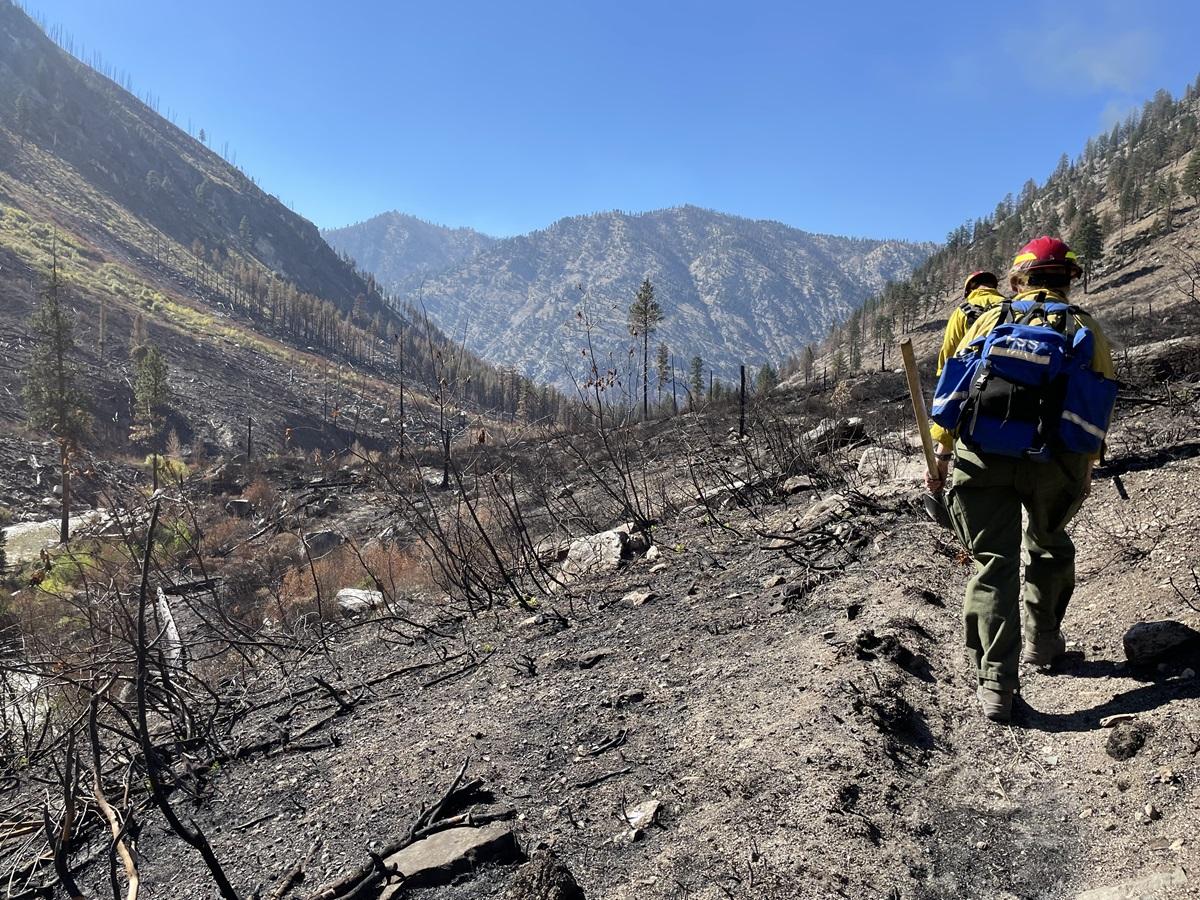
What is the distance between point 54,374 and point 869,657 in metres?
36.3

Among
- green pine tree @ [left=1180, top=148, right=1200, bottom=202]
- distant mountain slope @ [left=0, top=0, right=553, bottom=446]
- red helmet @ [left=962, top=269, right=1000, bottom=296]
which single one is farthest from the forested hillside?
distant mountain slope @ [left=0, top=0, right=553, bottom=446]

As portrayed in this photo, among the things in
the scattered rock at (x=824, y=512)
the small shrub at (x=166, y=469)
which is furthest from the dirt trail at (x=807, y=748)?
the small shrub at (x=166, y=469)

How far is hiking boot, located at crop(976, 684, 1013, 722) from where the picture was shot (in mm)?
2564

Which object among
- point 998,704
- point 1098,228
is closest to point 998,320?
point 998,704

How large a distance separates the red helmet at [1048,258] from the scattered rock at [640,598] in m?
3.10

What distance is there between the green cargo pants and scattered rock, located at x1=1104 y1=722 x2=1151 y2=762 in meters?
0.35

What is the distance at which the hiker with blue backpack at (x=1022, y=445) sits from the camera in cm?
253

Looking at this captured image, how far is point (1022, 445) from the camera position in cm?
255

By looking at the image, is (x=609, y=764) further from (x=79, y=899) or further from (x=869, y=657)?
(x=79, y=899)

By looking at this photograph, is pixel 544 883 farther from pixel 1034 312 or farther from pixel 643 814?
pixel 1034 312

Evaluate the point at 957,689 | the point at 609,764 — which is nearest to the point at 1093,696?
the point at 957,689

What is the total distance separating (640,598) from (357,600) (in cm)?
491

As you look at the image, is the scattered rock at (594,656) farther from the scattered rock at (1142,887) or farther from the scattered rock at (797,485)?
the scattered rock at (797,485)

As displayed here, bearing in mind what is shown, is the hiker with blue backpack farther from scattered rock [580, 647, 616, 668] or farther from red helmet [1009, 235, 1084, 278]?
scattered rock [580, 647, 616, 668]
